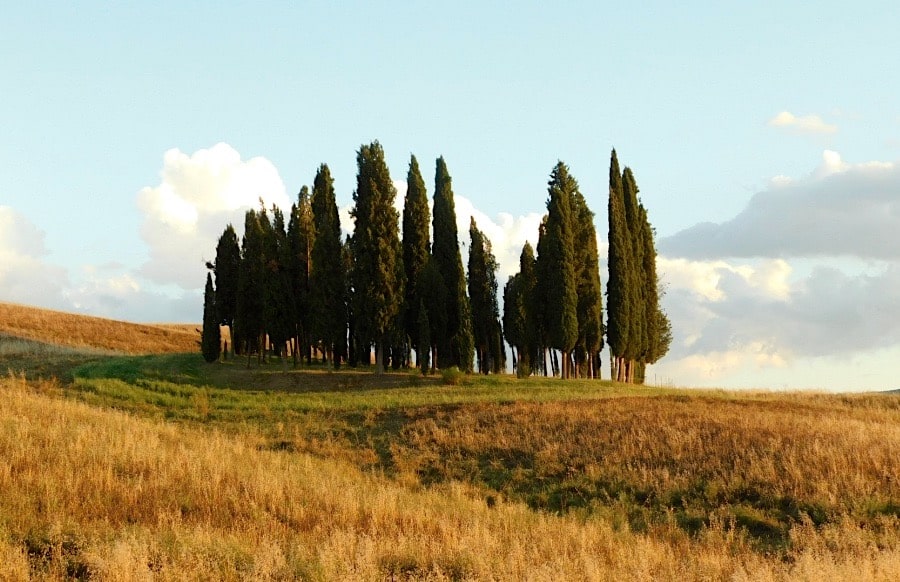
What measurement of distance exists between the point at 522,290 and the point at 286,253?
58.5 feet

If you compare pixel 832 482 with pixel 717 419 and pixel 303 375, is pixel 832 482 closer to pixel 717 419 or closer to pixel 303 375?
pixel 717 419

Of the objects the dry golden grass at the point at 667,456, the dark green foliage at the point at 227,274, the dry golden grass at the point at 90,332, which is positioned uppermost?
the dark green foliage at the point at 227,274

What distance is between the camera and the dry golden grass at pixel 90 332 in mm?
69750

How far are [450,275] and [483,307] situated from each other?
5.76m

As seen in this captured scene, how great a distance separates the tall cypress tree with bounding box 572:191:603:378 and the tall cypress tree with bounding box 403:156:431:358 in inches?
399

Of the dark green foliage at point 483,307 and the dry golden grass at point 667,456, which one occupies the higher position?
the dark green foliage at point 483,307

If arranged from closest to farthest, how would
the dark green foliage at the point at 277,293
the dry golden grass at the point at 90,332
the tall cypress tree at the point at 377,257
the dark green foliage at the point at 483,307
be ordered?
the tall cypress tree at the point at 377,257 < the dark green foliage at the point at 277,293 < the dark green foliage at the point at 483,307 < the dry golden grass at the point at 90,332

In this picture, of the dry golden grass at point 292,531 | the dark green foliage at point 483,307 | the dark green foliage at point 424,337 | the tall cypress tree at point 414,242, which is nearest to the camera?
the dry golden grass at point 292,531

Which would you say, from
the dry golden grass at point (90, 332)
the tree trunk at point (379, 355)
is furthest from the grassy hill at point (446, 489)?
the dry golden grass at point (90, 332)

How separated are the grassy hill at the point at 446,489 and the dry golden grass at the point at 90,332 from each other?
38.5 m

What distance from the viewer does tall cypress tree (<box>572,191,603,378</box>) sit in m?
47.4

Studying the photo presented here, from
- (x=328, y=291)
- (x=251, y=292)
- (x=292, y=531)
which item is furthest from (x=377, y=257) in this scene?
(x=292, y=531)

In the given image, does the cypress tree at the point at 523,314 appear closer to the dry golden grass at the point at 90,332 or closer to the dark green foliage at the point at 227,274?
the dark green foliage at the point at 227,274

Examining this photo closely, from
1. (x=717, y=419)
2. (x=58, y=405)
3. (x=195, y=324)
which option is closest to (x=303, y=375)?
(x=58, y=405)
